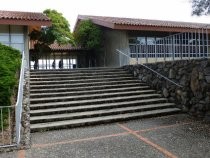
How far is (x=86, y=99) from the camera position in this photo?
9328mm

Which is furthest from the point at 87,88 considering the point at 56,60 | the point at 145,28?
the point at 56,60

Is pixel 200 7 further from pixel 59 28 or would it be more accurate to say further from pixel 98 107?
pixel 59 28

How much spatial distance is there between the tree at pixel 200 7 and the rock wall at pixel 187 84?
57.6 inches

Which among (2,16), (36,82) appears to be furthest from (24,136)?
(2,16)

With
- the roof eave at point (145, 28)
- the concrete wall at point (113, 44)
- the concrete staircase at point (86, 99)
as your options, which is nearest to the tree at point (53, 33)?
the concrete wall at point (113, 44)

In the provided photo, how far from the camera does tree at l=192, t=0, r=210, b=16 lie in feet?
23.9

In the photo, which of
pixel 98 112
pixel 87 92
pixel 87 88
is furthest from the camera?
pixel 87 88

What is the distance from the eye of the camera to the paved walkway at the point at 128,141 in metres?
5.27

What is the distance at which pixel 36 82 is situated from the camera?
10312mm

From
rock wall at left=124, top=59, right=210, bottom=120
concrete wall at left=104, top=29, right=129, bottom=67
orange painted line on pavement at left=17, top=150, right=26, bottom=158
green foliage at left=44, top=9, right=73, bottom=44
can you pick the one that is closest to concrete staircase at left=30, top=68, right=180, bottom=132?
rock wall at left=124, top=59, right=210, bottom=120

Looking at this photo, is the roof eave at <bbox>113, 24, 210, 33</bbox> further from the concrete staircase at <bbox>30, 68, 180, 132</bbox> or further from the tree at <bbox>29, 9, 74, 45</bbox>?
the tree at <bbox>29, 9, 74, 45</bbox>

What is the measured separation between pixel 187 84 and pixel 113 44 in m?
8.83

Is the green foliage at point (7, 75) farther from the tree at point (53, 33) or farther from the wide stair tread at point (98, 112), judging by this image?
the tree at point (53, 33)

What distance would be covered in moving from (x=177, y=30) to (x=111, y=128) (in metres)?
10.4
